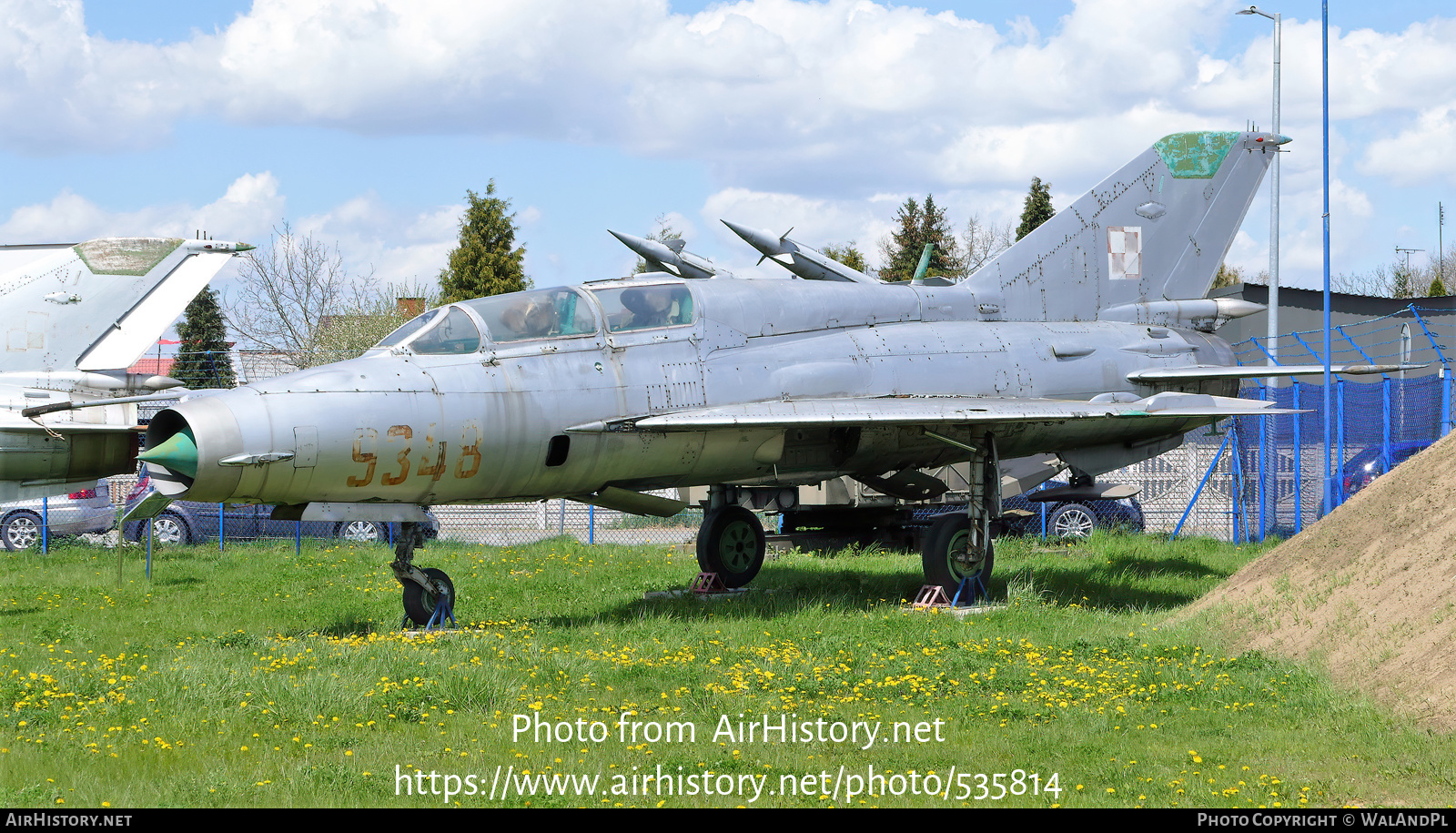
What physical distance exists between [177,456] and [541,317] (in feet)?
10.9

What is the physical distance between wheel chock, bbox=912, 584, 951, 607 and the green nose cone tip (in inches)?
275

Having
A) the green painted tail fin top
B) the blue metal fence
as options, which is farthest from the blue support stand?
the blue metal fence

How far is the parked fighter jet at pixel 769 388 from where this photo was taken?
399 inches

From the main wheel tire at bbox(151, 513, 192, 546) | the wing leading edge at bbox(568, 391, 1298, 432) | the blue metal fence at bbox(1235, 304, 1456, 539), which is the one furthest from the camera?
the main wheel tire at bbox(151, 513, 192, 546)

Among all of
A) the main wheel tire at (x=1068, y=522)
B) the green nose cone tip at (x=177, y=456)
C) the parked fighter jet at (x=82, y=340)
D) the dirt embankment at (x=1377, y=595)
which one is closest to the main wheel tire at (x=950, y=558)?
the dirt embankment at (x=1377, y=595)

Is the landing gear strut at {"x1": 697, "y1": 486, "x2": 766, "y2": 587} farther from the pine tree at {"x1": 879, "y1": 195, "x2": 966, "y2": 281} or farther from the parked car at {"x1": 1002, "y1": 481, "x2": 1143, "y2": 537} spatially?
the pine tree at {"x1": 879, "y1": 195, "x2": 966, "y2": 281}

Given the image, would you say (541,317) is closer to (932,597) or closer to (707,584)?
(707,584)

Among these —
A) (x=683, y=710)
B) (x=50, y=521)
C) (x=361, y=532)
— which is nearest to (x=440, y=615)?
(x=683, y=710)

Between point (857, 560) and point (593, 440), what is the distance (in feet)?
23.2

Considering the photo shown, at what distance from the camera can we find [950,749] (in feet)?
24.0

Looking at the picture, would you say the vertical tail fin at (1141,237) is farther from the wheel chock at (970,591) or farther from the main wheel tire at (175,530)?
the main wheel tire at (175,530)

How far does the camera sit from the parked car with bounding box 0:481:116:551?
2158 cm

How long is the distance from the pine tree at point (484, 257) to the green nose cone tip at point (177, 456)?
29187mm

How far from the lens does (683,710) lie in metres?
8.27
